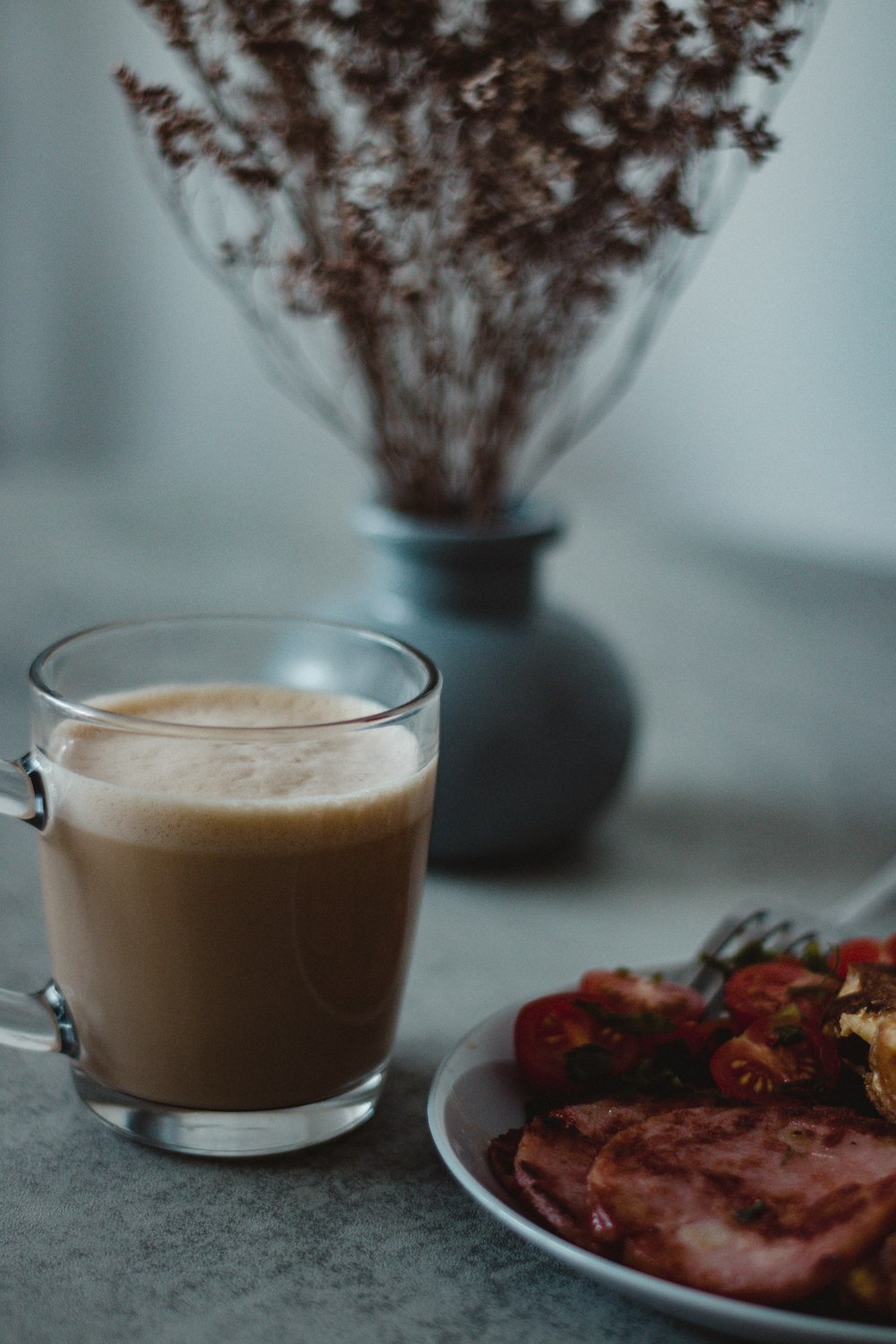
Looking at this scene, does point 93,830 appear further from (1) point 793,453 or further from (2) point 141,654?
(1) point 793,453

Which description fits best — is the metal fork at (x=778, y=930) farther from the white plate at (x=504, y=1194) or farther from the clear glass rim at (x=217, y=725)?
the clear glass rim at (x=217, y=725)

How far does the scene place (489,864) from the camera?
1.26m

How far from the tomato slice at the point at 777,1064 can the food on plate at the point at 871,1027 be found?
2 centimetres

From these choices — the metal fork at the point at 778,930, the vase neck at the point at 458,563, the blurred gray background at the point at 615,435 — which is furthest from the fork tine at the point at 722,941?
the blurred gray background at the point at 615,435

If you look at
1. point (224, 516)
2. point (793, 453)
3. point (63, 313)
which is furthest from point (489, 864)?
point (63, 313)

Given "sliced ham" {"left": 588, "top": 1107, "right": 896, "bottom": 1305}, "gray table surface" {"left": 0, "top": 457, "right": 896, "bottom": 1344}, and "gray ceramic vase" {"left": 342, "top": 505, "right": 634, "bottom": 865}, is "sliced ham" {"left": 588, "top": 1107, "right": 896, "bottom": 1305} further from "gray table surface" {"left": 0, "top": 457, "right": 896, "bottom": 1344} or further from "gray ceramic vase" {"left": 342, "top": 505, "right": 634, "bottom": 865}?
"gray ceramic vase" {"left": 342, "top": 505, "right": 634, "bottom": 865}

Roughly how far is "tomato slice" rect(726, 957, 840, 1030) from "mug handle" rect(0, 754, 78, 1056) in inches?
15.8

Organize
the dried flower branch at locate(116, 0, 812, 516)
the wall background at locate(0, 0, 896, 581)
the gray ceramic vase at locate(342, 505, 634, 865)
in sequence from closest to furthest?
the dried flower branch at locate(116, 0, 812, 516) → the gray ceramic vase at locate(342, 505, 634, 865) → the wall background at locate(0, 0, 896, 581)

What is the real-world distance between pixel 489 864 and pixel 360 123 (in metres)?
0.67

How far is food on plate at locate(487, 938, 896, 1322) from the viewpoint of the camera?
0.61 metres

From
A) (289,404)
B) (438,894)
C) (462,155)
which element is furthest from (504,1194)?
(289,404)

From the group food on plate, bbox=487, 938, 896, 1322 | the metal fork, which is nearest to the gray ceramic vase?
the metal fork

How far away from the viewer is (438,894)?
1209 millimetres

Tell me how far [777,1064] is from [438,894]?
486mm
